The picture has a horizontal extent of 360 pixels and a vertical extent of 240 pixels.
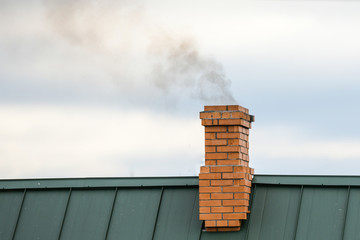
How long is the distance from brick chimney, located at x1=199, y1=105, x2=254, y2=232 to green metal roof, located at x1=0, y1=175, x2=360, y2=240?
32cm

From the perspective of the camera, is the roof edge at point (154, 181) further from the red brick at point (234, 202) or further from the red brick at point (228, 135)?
the red brick at point (228, 135)

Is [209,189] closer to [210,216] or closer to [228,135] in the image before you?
[210,216]

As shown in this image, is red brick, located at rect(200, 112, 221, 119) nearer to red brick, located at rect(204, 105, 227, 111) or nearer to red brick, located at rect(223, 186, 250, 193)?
red brick, located at rect(204, 105, 227, 111)

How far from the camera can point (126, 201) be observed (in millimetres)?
11469

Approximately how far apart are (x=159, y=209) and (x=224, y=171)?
56.2 inches

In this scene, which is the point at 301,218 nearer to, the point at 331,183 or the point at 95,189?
the point at 331,183

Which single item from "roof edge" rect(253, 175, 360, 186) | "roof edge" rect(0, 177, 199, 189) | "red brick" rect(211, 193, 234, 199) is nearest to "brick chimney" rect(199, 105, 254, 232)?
"red brick" rect(211, 193, 234, 199)

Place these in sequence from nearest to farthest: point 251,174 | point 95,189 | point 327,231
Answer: point 327,231
point 251,174
point 95,189

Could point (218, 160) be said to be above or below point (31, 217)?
above

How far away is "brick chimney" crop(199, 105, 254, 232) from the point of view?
10391mm

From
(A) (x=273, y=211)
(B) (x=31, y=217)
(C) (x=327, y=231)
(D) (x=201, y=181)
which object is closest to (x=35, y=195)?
(B) (x=31, y=217)

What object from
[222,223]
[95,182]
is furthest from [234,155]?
[95,182]

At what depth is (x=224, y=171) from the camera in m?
10.5

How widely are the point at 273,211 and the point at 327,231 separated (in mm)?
908
